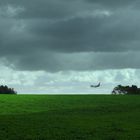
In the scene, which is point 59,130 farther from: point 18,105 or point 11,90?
point 11,90

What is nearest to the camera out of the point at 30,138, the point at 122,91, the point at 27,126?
the point at 30,138

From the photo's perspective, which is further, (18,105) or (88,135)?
(18,105)

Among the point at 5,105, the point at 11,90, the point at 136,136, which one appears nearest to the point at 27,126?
the point at 136,136

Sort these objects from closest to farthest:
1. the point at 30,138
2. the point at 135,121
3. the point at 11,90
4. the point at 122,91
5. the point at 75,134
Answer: the point at 30,138
the point at 75,134
the point at 135,121
the point at 11,90
the point at 122,91

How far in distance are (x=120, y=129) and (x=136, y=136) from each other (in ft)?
12.3

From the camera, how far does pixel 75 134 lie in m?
30.5

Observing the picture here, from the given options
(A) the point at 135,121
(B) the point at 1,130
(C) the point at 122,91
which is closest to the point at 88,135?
(B) the point at 1,130

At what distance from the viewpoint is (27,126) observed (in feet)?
116

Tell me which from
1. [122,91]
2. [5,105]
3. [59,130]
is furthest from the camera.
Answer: [122,91]

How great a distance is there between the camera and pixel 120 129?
33500 mm

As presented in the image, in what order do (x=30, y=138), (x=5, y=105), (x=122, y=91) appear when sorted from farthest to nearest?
(x=122, y=91) < (x=5, y=105) < (x=30, y=138)

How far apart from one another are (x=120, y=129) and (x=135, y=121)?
7458mm

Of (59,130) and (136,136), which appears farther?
(59,130)

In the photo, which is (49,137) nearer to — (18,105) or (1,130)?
(1,130)
